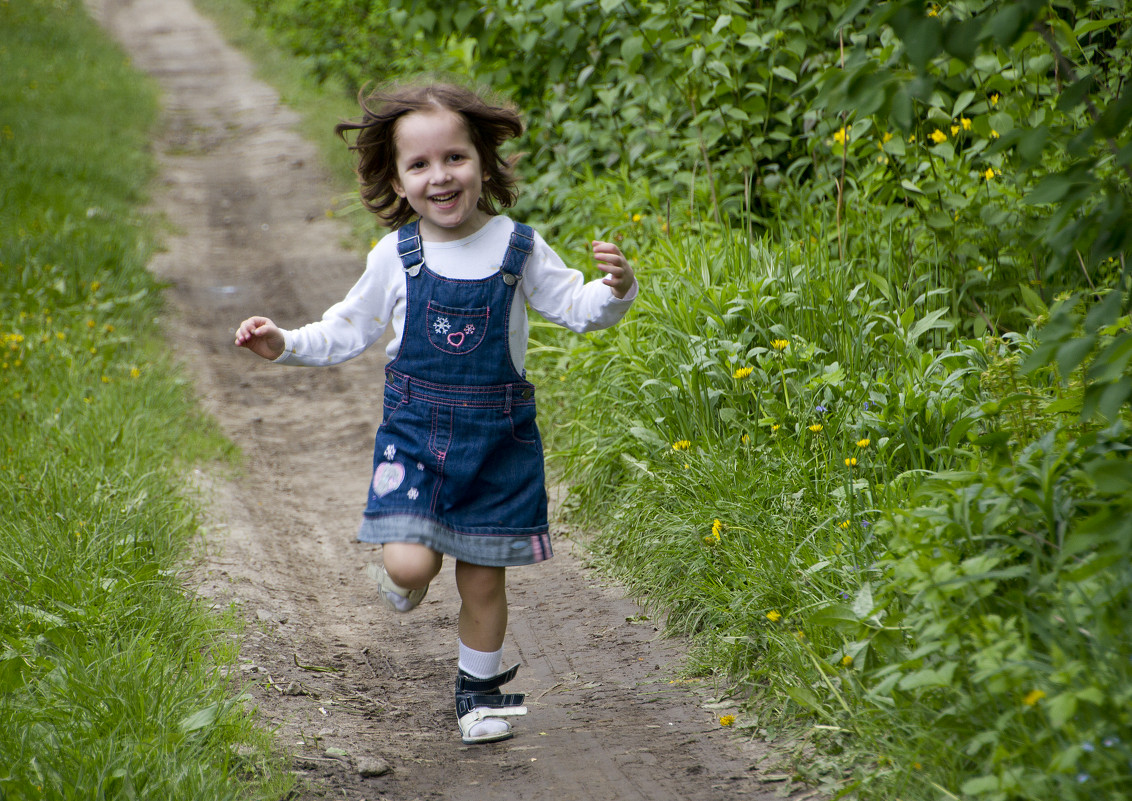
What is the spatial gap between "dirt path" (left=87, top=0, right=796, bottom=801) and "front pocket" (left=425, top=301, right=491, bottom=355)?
100 cm

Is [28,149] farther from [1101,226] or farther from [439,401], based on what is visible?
[1101,226]

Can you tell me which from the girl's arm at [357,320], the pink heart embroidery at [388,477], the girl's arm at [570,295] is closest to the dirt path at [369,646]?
the pink heart embroidery at [388,477]

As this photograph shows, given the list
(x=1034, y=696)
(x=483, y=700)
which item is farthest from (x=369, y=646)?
(x=1034, y=696)

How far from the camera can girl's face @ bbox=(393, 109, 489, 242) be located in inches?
104

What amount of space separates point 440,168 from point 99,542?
5.46 feet

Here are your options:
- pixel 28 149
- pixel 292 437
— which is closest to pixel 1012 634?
pixel 292 437

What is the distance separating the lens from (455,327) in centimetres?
262

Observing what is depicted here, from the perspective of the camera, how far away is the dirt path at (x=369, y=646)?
8.00 feet

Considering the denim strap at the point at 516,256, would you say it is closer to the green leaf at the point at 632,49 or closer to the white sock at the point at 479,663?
the white sock at the point at 479,663

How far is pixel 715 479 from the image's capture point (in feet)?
10.5

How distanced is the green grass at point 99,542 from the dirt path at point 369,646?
187 millimetres

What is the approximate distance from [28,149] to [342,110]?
358 centimetres

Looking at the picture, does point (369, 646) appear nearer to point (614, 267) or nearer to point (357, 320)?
point (357, 320)

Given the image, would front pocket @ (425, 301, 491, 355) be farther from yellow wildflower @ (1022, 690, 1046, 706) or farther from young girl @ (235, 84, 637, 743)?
yellow wildflower @ (1022, 690, 1046, 706)
